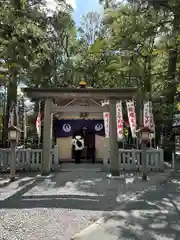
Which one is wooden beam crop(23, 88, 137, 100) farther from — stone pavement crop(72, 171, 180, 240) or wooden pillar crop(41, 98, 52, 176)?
stone pavement crop(72, 171, 180, 240)

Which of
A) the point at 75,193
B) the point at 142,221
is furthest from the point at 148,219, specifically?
the point at 75,193

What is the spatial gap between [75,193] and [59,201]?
110cm

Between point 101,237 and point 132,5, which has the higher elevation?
point 132,5

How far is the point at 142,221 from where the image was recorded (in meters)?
5.80

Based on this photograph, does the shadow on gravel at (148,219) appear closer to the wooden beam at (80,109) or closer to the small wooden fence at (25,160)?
the wooden beam at (80,109)

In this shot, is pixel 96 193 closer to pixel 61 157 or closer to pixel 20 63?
pixel 20 63

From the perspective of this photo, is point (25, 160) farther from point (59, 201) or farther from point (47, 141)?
point (59, 201)

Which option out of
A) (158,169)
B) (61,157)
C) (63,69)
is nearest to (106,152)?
(158,169)

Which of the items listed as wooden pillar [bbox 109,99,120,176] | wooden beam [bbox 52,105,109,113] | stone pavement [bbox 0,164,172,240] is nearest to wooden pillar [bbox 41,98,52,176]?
wooden beam [bbox 52,105,109,113]

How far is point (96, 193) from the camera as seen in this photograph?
28.3 feet

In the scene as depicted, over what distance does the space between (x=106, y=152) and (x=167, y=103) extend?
7573 mm

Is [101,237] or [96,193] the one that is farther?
[96,193]

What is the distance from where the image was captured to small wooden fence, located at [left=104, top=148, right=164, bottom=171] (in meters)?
13.2

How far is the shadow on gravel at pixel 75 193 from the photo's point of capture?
7.19 metres
